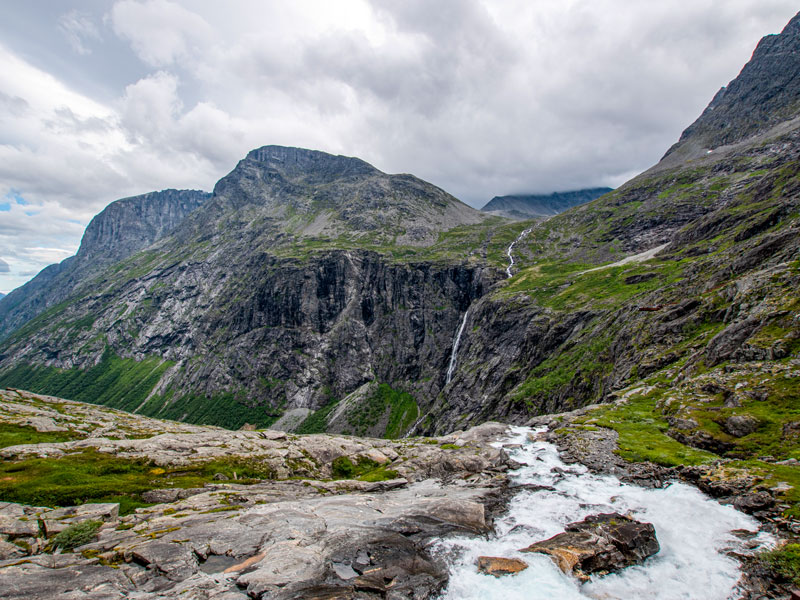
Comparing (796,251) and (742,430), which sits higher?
(796,251)

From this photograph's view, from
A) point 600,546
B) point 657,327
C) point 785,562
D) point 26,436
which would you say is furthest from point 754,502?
point 26,436

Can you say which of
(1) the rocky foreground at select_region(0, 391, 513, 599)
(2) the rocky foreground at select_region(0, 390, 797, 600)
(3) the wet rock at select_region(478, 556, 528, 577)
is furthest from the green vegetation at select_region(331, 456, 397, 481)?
(3) the wet rock at select_region(478, 556, 528, 577)

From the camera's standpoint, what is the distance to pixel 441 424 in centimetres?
13150

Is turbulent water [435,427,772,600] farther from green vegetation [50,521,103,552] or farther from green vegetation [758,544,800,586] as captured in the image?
green vegetation [50,521,103,552]

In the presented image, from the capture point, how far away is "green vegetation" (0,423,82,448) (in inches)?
1772

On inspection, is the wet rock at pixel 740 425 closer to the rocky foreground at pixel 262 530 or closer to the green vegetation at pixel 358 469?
the rocky foreground at pixel 262 530

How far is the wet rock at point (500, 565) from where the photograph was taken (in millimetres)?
19672

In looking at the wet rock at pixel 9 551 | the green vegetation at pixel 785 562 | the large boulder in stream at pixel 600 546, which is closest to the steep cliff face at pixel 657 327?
the green vegetation at pixel 785 562

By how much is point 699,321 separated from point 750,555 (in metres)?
54.8

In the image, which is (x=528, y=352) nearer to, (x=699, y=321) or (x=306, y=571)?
(x=699, y=321)

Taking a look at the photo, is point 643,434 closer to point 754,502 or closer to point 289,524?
point 754,502

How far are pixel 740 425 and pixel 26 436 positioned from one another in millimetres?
85036

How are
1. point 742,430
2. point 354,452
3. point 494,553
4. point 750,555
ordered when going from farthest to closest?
point 354,452
point 742,430
point 494,553
point 750,555

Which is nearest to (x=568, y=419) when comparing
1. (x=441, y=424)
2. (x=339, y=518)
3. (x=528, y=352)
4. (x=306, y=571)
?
(x=339, y=518)
